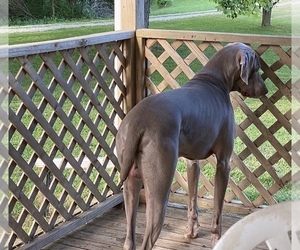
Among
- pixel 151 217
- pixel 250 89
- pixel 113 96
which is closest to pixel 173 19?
pixel 113 96

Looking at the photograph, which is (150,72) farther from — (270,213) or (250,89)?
(270,213)

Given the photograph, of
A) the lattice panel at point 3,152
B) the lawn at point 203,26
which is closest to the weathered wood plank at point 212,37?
the lattice panel at point 3,152

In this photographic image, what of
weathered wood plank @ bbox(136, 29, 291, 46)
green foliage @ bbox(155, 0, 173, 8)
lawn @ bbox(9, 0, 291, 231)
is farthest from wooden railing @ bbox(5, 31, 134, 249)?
green foliage @ bbox(155, 0, 173, 8)

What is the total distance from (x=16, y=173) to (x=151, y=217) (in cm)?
149

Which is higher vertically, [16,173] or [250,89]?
[250,89]

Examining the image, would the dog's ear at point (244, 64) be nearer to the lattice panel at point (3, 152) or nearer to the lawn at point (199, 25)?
the lattice panel at point (3, 152)

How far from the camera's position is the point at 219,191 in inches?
137

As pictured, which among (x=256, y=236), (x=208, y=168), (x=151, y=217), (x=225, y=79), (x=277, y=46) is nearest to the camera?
(x=256, y=236)

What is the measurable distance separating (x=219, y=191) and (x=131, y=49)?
1232 millimetres

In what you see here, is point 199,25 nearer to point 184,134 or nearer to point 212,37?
point 212,37

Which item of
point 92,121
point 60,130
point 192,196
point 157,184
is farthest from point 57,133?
point 157,184

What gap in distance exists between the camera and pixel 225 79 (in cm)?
347

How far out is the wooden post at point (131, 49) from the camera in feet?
13.8

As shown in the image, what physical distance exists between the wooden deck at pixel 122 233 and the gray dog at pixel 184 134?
0.33ft
